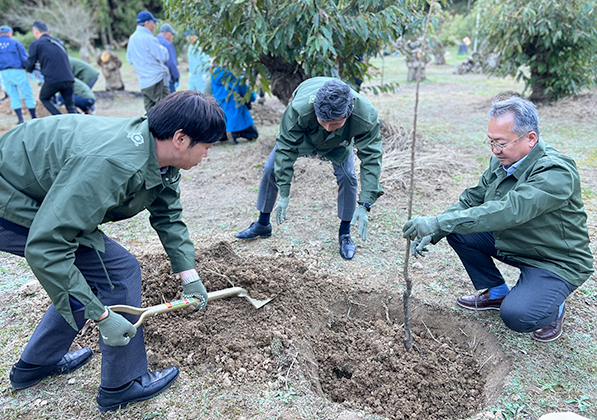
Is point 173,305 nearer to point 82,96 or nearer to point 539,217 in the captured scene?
point 539,217

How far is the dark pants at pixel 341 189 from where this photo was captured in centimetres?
333

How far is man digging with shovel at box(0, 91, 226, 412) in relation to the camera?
1.48 metres

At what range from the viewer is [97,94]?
10945 millimetres

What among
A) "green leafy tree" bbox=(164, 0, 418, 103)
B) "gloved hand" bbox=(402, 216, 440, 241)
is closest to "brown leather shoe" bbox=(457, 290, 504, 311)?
"gloved hand" bbox=(402, 216, 440, 241)

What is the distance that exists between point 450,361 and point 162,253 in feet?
6.64

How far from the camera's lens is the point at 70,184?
57.6 inches

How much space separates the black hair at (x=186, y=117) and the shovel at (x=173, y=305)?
74cm

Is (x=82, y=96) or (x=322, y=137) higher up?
(x=322, y=137)

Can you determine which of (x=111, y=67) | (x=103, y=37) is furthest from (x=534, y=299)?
(x=103, y=37)

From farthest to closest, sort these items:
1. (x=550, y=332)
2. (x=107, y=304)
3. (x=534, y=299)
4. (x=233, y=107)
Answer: (x=233, y=107), (x=550, y=332), (x=534, y=299), (x=107, y=304)

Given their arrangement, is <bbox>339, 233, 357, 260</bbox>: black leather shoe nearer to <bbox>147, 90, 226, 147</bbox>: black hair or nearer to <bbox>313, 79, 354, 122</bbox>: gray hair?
<bbox>313, 79, 354, 122</bbox>: gray hair

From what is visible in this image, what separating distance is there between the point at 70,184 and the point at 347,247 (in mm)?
2224

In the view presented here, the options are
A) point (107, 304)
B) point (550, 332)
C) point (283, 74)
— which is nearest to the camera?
point (107, 304)

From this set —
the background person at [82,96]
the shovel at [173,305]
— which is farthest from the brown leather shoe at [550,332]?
the background person at [82,96]
